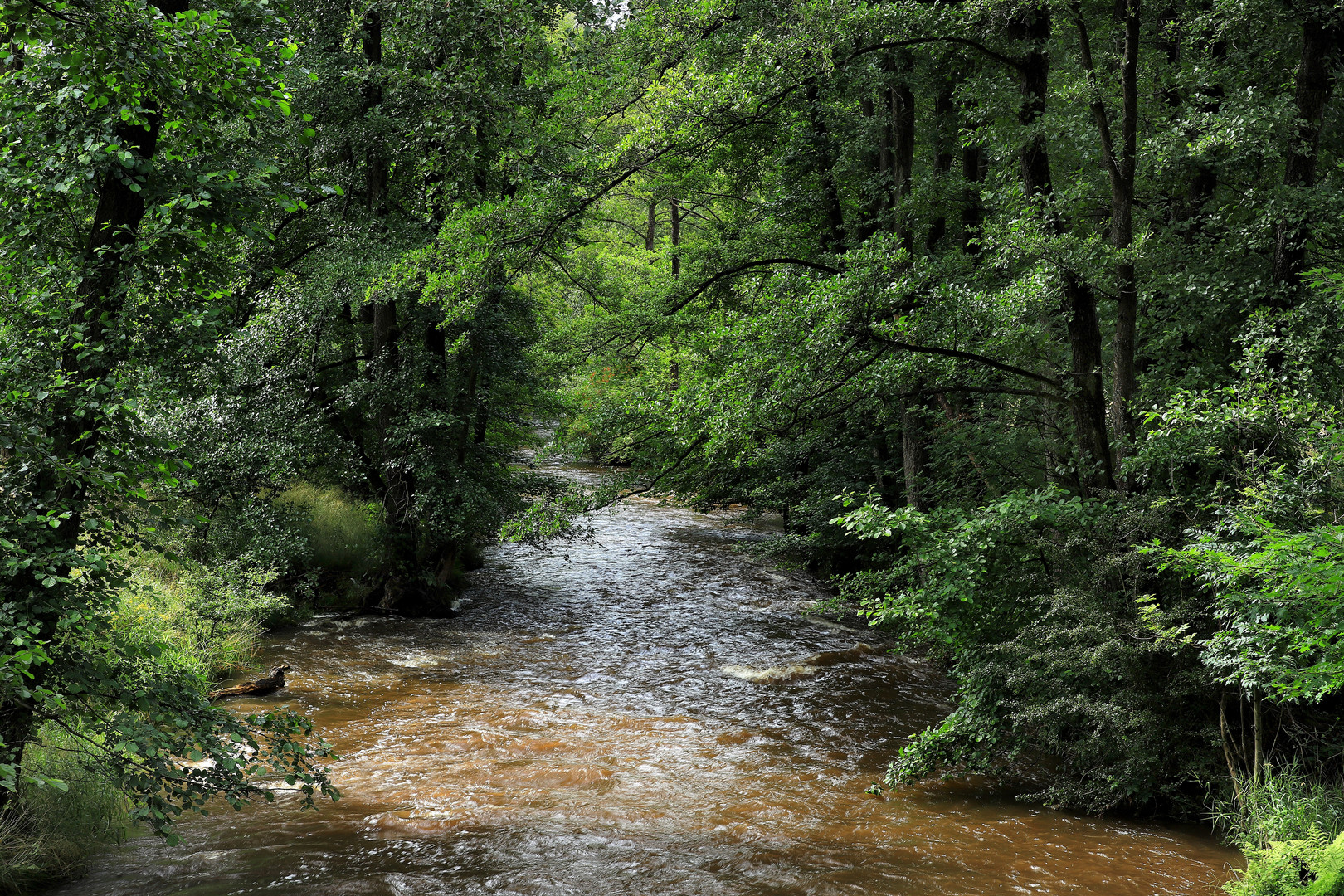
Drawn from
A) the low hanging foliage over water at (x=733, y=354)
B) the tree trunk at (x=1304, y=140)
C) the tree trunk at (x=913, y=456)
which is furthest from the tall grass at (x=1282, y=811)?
the tree trunk at (x=913, y=456)

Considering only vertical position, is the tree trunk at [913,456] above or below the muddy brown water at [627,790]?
above

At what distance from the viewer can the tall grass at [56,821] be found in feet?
16.0

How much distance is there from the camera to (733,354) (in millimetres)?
9180

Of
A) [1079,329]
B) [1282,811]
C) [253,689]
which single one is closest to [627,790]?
[253,689]

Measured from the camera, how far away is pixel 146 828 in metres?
6.03

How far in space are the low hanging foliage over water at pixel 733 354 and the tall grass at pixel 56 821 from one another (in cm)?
6

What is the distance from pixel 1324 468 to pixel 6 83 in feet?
26.8

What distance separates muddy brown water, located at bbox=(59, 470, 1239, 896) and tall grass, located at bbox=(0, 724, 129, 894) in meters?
0.20

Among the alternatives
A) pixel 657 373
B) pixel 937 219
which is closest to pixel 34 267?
pixel 657 373

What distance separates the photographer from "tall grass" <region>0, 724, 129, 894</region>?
16.0ft

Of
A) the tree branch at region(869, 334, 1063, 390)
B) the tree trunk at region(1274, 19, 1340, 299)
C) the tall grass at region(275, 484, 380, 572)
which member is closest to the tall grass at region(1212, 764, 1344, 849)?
the tree branch at region(869, 334, 1063, 390)

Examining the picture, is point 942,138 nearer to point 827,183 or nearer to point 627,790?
point 827,183

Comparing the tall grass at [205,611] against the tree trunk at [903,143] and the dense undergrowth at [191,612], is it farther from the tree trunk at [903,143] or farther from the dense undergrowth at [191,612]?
the tree trunk at [903,143]

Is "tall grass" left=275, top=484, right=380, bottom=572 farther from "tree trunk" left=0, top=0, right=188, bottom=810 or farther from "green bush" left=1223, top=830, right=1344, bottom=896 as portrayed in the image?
"green bush" left=1223, top=830, right=1344, bottom=896
